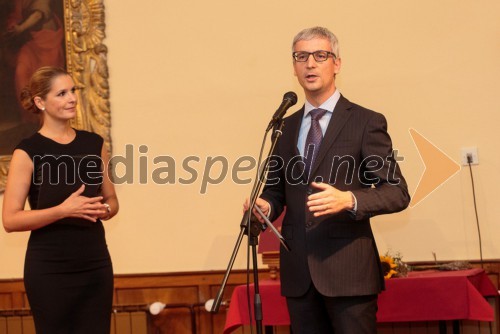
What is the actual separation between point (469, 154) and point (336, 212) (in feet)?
7.36

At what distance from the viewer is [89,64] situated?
209 inches

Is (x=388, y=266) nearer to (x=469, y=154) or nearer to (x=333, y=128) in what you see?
(x=469, y=154)

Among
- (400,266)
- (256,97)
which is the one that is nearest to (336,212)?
(400,266)

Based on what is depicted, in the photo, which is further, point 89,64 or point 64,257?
point 89,64

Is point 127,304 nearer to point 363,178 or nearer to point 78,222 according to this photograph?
point 78,222

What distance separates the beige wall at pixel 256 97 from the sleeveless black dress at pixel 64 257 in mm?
1800

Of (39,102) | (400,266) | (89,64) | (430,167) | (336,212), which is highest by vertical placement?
(89,64)

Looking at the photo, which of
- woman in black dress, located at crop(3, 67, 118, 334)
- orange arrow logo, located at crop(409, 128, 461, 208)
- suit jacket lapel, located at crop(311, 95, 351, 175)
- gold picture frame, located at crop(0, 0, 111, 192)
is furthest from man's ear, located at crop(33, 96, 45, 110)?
orange arrow logo, located at crop(409, 128, 461, 208)

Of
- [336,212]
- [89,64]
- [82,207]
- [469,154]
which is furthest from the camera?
[89,64]

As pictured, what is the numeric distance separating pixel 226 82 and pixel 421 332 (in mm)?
2070

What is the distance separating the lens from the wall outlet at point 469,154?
184 inches

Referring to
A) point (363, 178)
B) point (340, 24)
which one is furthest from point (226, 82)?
point (363, 178)

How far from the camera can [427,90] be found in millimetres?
4773

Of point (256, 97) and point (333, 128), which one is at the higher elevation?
point (256, 97)
